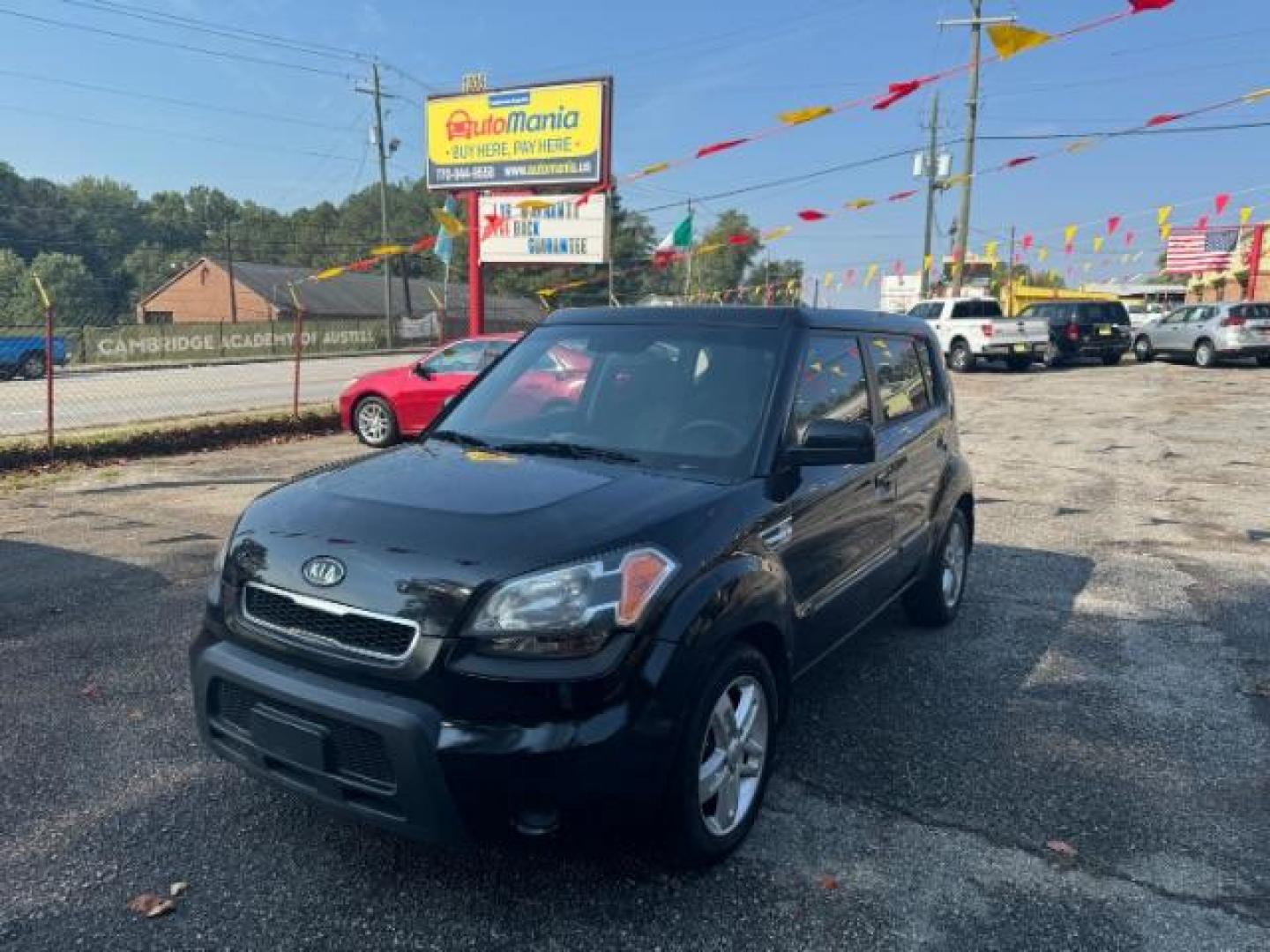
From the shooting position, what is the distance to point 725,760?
2.87 m

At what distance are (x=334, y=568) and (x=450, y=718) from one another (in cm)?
56

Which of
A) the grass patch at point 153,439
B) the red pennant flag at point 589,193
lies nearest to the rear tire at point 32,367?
the grass patch at point 153,439

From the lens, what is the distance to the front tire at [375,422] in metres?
11.7

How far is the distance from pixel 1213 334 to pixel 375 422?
2243 cm

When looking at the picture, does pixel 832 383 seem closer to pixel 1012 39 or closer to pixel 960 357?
pixel 1012 39

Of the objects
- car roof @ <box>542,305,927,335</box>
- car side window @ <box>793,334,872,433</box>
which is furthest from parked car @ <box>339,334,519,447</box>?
car side window @ <box>793,334,872,433</box>

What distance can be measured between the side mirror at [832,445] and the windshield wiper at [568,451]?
1.97ft

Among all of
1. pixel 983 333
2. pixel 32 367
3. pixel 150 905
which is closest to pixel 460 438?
pixel 150 905

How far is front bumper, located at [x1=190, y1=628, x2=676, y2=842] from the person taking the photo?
2.35 metres

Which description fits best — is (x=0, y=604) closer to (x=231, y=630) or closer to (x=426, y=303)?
(x=231, y=630)

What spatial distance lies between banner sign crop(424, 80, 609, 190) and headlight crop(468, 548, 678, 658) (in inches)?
668

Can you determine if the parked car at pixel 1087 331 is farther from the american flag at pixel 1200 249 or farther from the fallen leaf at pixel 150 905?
the fallen leaf at pixel 150 905

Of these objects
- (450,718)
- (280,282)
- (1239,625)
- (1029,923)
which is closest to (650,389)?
(450,718)

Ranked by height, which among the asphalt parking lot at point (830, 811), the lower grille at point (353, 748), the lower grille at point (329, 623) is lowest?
the asphalt parking lot at point (830, 811)
